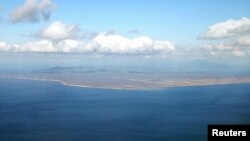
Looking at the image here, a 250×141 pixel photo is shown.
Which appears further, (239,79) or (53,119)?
(53,119)

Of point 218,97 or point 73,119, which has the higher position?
point 218,97

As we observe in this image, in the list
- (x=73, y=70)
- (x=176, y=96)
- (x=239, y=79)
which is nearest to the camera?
(x=239, y=79)

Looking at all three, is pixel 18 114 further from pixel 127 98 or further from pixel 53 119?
pixel 127 98

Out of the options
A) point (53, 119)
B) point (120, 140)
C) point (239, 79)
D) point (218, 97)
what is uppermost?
point (239, 79)

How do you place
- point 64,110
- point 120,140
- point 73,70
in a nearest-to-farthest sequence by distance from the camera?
point 120,140 → point 73,70 → point 64,110

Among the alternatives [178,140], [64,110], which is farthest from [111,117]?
[178,140]

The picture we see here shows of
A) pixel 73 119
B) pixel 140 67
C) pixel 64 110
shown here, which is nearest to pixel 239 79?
pixel 140 67
